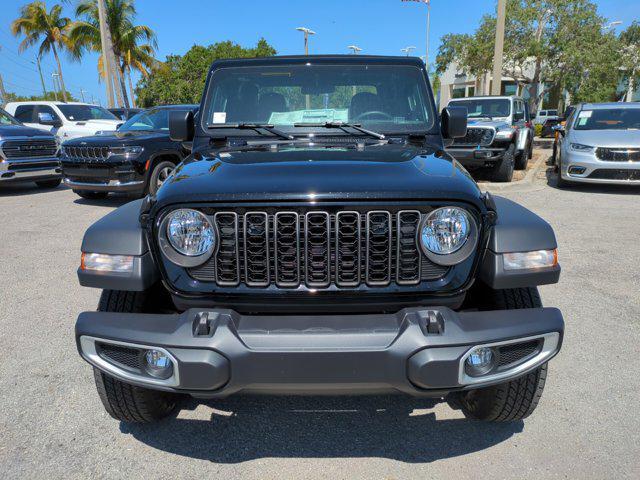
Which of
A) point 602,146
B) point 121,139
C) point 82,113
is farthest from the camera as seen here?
point 82,113

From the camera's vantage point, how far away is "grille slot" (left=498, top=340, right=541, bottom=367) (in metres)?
2.07

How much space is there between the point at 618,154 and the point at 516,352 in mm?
8869

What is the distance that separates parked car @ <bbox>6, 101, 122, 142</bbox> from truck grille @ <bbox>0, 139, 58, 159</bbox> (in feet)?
4.99

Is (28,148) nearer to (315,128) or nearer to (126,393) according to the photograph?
(315,128)

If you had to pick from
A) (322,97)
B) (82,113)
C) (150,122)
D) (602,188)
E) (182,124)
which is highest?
(322,97)

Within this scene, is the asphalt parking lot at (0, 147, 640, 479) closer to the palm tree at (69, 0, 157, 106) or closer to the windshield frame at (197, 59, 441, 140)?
the windshield frame at (197, 59, 441, 140)

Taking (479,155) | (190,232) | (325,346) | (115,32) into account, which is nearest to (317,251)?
(325,346)

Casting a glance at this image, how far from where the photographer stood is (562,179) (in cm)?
1016

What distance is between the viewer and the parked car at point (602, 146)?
933cm

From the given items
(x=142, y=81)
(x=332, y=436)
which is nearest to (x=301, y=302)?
(x=332, y=436)

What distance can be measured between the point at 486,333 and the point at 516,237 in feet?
1.61

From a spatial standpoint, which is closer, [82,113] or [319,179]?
[319,179]

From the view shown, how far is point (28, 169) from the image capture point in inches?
404

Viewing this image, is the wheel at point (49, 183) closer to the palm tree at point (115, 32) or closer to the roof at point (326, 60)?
the roof at point (326, 60)
